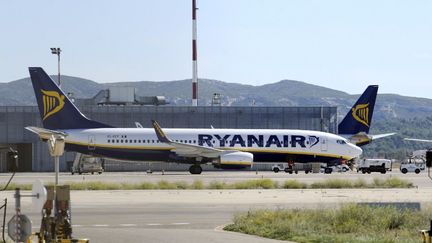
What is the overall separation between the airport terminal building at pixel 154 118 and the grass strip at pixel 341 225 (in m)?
62.5

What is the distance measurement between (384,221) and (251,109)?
69062mm

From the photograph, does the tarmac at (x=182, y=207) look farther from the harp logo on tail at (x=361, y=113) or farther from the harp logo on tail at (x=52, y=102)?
the harp logo on tail at (x=361, y=113)

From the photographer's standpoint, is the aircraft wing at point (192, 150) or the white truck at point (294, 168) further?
the white truck at point (294, 168)

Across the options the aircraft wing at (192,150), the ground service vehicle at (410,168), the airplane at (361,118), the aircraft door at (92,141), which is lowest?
the ground service vehicle at (410,168)

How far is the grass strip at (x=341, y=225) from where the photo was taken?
20391mm

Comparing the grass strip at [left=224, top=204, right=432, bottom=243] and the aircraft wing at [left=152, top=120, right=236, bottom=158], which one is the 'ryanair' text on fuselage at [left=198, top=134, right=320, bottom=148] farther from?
the grass strip at [left=224, top=204, right=432, bottom=243]

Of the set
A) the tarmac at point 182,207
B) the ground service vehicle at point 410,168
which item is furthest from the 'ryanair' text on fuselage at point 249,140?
the tarmac at point 182,207

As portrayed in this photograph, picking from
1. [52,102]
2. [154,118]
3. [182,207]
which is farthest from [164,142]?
[182,207]

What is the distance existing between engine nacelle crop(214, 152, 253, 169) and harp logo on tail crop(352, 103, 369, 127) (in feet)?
54.8

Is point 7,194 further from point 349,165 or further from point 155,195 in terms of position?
point 349,165

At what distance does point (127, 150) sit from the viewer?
6538cm

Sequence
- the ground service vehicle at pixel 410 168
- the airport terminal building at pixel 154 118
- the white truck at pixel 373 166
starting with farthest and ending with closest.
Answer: the airport terminal building at pixel 154 118 → the ground service vehicle at pixel 410 168 → the white truck at pixel 373 166

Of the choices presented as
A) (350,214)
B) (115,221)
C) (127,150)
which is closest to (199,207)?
(115,221)

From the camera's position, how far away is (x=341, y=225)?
75.3 feet
